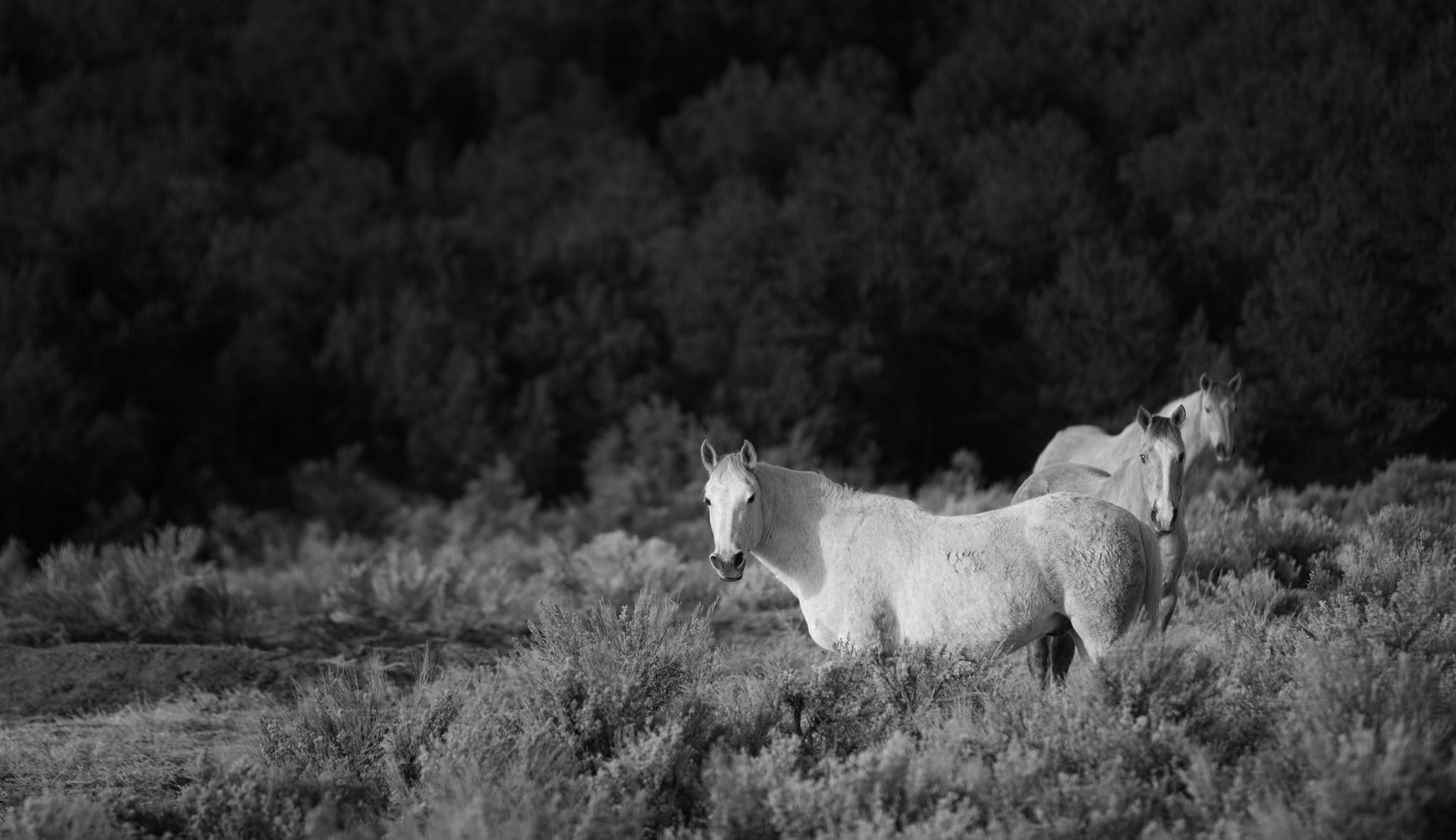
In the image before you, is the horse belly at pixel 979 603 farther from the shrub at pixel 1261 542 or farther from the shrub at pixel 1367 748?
the shrub at pixel 1261 542

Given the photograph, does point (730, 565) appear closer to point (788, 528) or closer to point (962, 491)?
point (788, 528)

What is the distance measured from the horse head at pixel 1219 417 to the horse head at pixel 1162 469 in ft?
6.77

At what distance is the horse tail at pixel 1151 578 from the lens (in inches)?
242

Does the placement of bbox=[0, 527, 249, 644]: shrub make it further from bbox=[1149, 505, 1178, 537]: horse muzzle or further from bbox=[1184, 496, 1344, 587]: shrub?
bbox=[1184, 496, 1344, 587]: shrub

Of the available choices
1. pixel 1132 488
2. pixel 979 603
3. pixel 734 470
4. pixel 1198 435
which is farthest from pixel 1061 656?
pixel 1198 435

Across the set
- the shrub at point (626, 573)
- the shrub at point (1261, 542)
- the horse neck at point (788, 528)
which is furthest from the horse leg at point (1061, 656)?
the shrub at point (626, 573)

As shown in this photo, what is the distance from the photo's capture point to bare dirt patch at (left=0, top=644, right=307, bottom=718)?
846 centimetres

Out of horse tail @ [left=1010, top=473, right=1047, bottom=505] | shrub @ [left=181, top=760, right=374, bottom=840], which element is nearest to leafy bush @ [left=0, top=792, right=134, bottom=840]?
shrub @ [left=181, top=760, right=374, bottom=840]

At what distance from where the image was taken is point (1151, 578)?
6.18 meters

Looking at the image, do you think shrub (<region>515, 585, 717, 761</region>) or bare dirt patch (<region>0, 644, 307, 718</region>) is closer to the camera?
shrub (<region>515, 585, 717, 761</region>)

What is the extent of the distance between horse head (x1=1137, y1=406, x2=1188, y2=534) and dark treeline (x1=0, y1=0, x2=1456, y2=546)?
33.2 ft

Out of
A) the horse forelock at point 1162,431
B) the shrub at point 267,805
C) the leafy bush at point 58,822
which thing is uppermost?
the horse forelock at point 1162,431

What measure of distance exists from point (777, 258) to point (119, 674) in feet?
47.4

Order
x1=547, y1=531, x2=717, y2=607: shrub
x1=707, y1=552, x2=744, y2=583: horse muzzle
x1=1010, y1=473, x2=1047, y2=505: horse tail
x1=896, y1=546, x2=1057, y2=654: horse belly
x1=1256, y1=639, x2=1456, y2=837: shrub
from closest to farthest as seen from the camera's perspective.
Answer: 1. x1=1256, y1=639, x2=1456, y2=837: shrub
2. x1=896, y1=546, x2=1057, y2=654: horse belly
3. x1=707, y1=552, x2=744, y2=583: horse muzzle
4. x1=1010, y1=473, x2=1047, y2=505: horse tail
5. x1=547, y1=531, x2=717, y2=607: shrub
